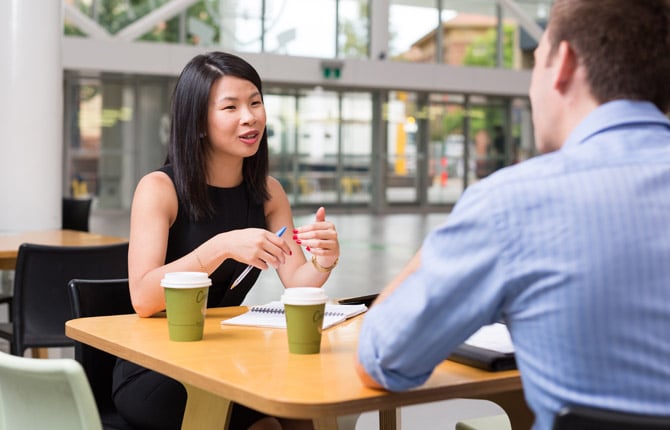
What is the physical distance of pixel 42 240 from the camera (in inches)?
183

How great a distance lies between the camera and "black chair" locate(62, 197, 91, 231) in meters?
6.62

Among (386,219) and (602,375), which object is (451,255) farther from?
(386,219)

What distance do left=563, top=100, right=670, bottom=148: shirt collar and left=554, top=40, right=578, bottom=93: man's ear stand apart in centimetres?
6

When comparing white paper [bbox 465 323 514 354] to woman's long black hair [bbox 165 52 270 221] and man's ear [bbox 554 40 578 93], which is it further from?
woman's long black hair [bbox 165 52 270 221]

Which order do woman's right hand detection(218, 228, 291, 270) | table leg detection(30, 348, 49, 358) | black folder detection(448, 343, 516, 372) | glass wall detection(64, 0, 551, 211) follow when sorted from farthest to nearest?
1. glass wall detection(64, 0, 551, 211)
2. table leg detection(30, 348, 49, 358)
3. woman's right hand detection(218, 228, 291, 270)
4. black folder detection(448, 343, 516, 372)

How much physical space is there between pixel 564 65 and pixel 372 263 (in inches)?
339

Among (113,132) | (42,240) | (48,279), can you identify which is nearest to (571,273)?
(48,279)

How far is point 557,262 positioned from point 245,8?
17.2 metres

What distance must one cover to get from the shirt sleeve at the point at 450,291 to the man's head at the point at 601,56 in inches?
7.8

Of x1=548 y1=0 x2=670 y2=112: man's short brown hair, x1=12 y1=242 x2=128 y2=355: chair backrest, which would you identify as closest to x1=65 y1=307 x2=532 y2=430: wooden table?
x1=548 y1=0 x2=670 y2=112: man's short brown hair

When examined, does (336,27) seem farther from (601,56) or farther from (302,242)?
(601,56)

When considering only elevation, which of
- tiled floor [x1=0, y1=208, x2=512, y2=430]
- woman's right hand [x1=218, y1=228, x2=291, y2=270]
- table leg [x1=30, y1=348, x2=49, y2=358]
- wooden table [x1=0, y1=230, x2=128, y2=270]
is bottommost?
tiled floor [x1=0, y1=208, x2=512, y2=430]

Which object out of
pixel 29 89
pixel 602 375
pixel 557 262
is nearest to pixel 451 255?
pixel 557 262

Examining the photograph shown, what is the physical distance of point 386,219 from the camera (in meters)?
17.4
